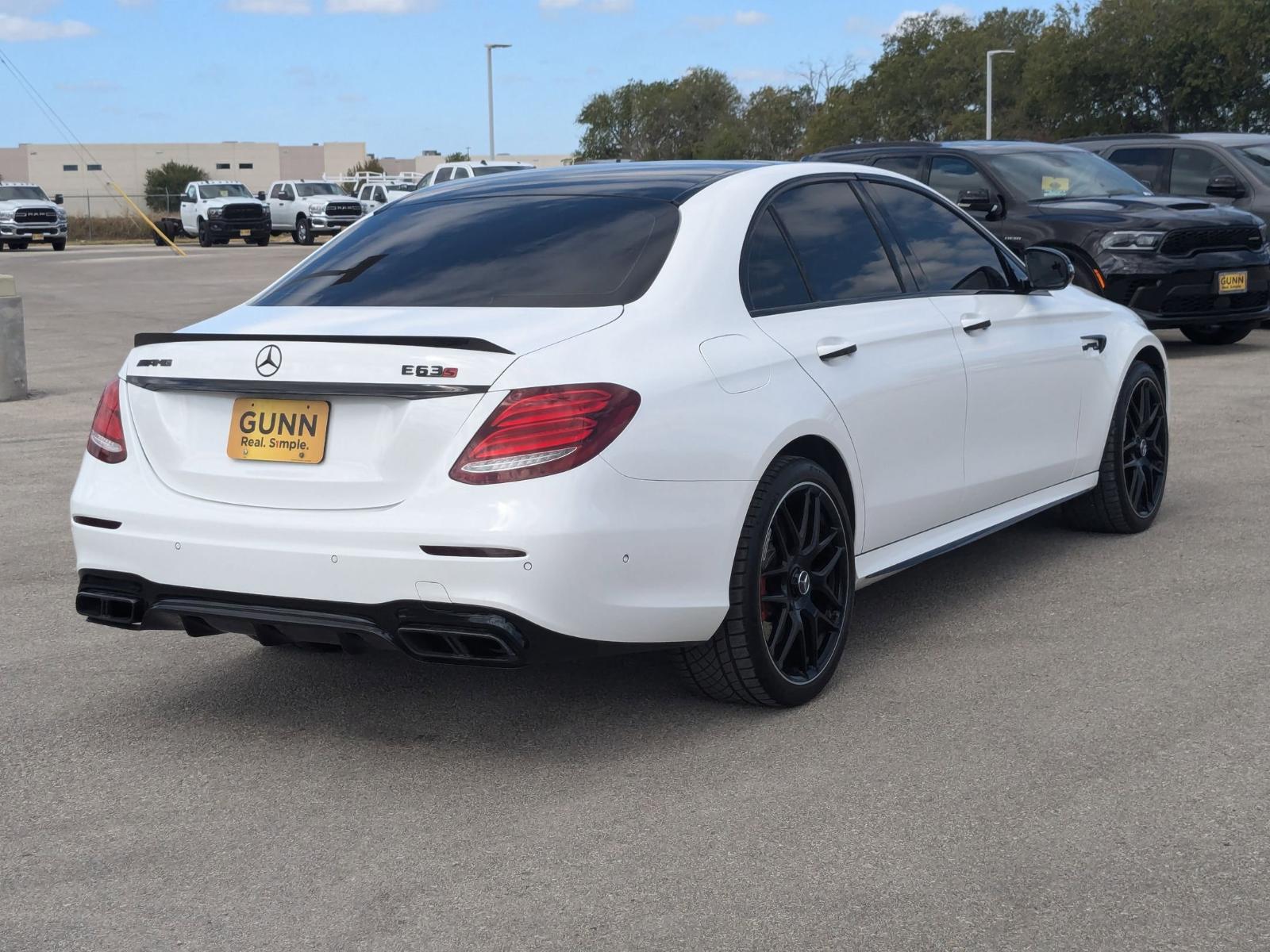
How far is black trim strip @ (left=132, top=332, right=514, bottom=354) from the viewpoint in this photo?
13.3 ft

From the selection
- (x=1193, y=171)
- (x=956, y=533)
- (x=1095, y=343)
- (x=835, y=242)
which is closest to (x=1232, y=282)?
(x=1193, y=171)

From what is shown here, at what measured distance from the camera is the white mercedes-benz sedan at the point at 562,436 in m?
4.01

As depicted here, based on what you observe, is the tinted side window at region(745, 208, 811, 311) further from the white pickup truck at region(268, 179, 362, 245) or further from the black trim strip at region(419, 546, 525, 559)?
the white pickup truck at region(268, 179, 362, 245)

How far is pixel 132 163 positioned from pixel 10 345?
122779 mm

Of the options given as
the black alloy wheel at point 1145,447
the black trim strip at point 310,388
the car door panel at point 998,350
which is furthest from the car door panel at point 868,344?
the black alloy wheel at point 1145,447

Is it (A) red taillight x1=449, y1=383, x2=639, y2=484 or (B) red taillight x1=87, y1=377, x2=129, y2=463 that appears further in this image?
(B) red taillight x1=87, y1=377, x2=129, y2=463

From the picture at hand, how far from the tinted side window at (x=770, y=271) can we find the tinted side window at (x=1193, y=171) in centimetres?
1255

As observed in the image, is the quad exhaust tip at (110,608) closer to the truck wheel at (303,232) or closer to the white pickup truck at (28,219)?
the truck wheel at (303,232)

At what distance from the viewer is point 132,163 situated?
128 meters

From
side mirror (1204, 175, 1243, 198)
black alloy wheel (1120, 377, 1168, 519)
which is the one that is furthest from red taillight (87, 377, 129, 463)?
side mirror (1204, 175, 1243, 198)

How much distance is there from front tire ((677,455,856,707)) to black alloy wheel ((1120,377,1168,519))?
252 centimetres

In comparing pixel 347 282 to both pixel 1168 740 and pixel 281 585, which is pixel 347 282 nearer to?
pixel 281 585

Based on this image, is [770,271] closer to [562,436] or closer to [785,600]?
[785,600]

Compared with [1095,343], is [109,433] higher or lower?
lower
